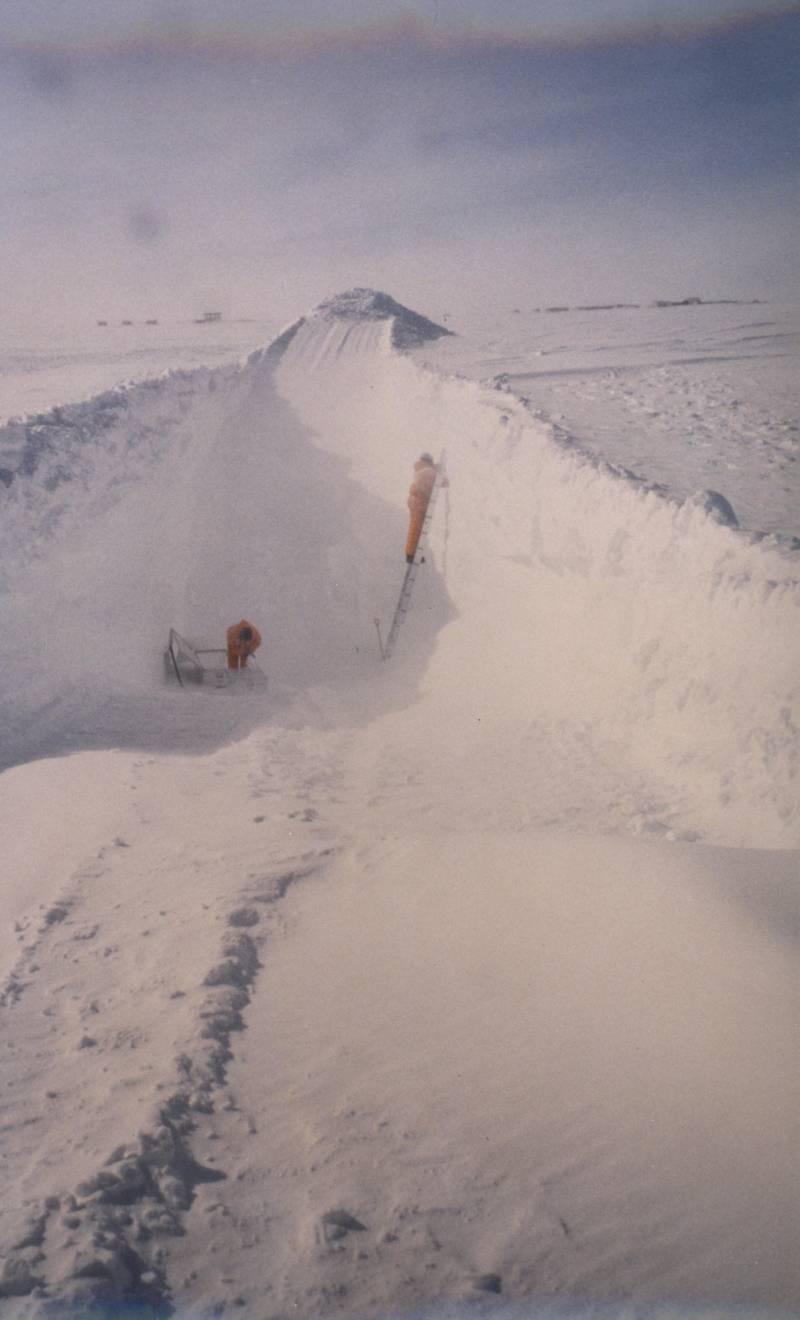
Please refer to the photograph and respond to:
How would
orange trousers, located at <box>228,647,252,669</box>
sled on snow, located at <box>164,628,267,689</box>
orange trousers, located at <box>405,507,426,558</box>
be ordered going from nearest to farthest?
sled on snow, located at <box>164,628,267,689</box>
orange trousers, located at <box>228,647,252,669</box>
orange trousers, located at <box>405,507,426,558</box>

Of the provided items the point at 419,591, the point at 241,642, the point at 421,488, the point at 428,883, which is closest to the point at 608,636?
the point at 428,883

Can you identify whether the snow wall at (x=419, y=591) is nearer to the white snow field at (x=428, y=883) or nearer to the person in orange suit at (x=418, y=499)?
the white snow field at (x=428, y=883)

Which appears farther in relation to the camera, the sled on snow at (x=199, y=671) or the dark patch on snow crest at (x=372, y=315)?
the dark patch on snow crest at (x=372, y=315)

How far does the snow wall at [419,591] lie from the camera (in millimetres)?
4789

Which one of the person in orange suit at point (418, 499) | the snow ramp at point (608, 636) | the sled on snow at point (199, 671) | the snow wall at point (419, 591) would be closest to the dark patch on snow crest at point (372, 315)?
the snow wall at point (419, 591)

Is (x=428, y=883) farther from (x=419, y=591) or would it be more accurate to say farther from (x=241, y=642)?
(x=419, y=591)

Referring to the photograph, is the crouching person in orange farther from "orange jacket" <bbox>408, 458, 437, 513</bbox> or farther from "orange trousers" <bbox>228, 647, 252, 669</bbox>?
"orange jacket" <bbox>408, 458, 437, 513</bbox>

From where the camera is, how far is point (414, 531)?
9.15 metres

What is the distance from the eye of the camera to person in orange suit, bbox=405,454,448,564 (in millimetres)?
9044

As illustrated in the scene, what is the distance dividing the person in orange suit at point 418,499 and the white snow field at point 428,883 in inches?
9.9

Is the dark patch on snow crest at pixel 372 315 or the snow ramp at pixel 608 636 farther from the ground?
the dark patch on snow crest at pixel 372 315

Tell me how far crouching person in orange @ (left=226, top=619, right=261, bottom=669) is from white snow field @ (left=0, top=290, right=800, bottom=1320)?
0.48 meters

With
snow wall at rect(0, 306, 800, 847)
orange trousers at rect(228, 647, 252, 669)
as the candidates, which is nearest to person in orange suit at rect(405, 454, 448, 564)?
snow wall at rect(0, 306, 800, 847)

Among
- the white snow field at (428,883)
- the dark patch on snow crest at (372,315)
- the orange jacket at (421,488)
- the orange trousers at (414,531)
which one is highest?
the dark patch on snow crest at (372,315)
